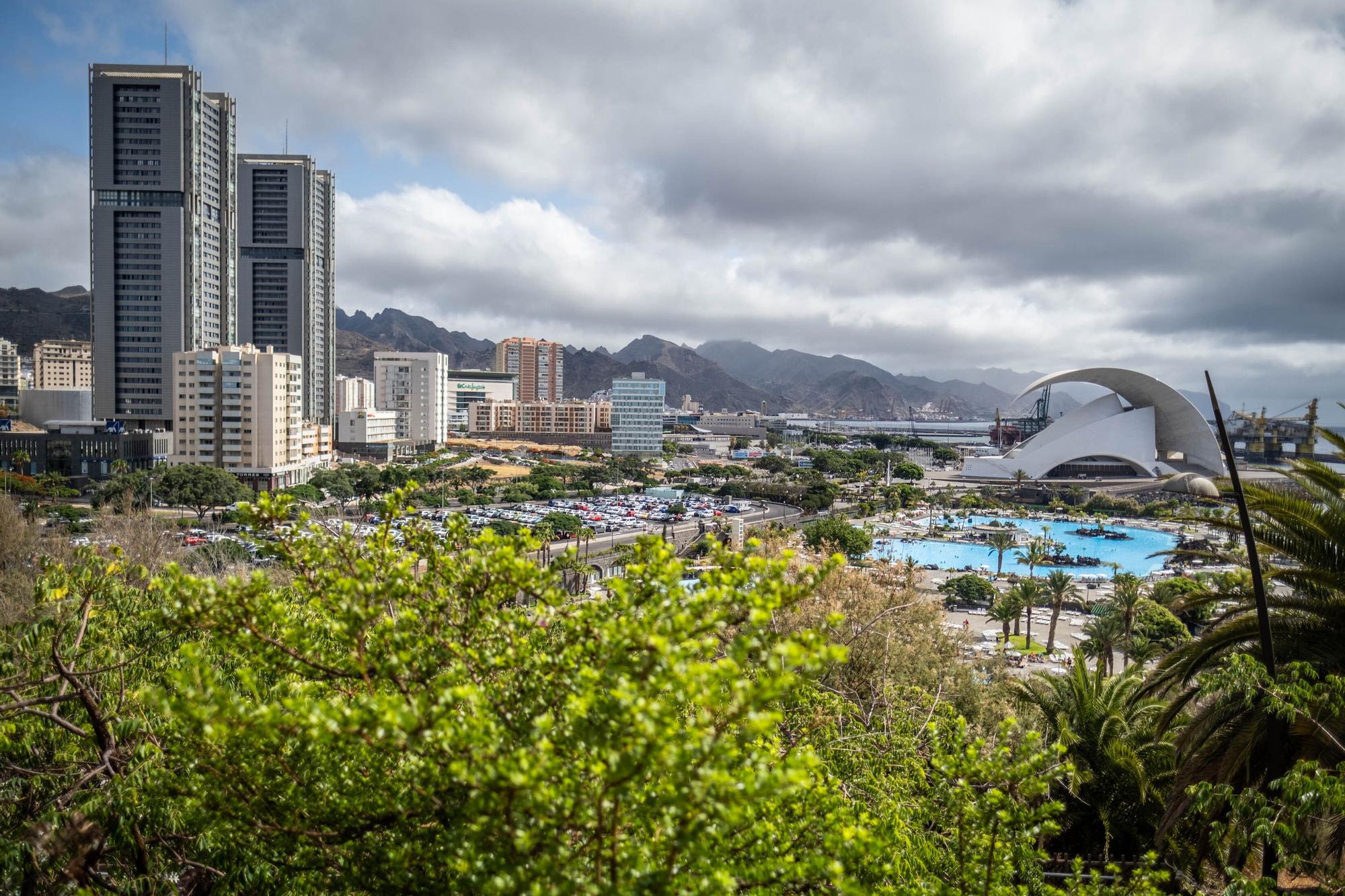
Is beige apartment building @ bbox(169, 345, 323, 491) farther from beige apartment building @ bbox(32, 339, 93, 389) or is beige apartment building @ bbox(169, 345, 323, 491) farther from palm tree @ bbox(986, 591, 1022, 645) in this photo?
beige apartment building @ bbox(32, 339, 93, 389)

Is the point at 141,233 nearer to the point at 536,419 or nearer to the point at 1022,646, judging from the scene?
the point at 536,419

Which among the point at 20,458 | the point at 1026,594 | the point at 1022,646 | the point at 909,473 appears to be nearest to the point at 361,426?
the point at 20,458

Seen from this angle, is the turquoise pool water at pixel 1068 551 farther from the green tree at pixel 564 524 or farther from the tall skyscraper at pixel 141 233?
the tall skyscraper at pixel 141 233

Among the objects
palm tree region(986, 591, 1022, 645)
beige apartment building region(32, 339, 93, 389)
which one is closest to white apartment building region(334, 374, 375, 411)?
beige apartment building region(32, 339, 93, 389)

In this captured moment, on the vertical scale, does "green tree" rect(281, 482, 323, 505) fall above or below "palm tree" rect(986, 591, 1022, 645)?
above

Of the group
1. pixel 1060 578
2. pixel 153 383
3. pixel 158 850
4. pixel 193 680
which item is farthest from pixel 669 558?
pixel 153 383

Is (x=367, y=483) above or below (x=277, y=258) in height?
below

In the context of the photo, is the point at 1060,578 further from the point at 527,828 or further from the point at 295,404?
the point at 295,404
